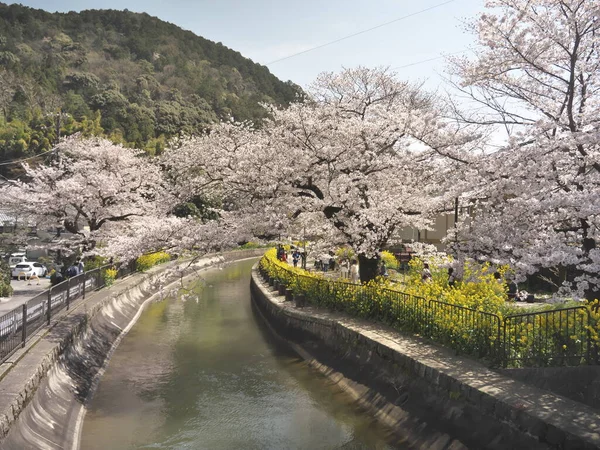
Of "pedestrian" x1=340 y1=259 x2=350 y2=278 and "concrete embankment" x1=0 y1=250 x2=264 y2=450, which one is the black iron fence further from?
"pedestrian" x1=340 y1=259 x2=350 y2=278

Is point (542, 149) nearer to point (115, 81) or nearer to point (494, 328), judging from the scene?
point (494, 328)

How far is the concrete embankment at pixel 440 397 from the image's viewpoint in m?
7.62

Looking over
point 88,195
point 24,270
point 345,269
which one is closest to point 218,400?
point 345,269

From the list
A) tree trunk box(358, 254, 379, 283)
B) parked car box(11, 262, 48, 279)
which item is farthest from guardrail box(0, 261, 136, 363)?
parked car box(11, 262, 48, 279)

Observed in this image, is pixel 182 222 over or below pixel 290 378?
over

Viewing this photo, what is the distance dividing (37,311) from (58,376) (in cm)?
221

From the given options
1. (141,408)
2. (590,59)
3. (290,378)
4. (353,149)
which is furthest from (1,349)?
(590,59)

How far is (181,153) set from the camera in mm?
21141

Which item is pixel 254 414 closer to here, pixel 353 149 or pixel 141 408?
pixel 141 408

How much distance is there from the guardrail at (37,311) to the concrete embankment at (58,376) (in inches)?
10.5

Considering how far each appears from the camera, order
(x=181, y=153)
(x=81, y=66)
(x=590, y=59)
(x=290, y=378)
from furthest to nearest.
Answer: (x=81, y=66)
(x=181, y=153)
(x=290, y=378)
(x=590, y=59)

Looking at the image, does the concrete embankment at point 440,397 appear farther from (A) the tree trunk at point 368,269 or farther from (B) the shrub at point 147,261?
(B) the shrub at point 147,261

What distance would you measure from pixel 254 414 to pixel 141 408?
2.88m

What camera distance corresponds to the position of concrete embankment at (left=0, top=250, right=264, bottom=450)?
29.8 ft
